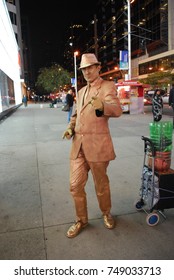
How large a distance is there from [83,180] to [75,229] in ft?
1.99

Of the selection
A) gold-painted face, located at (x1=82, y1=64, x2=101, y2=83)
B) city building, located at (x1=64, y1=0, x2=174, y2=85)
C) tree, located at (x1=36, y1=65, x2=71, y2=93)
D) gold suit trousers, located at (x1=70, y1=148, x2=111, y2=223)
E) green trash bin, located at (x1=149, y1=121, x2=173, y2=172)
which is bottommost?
gold suit trousers, located at (x1=70, y1=148, x2=111, y2=223)

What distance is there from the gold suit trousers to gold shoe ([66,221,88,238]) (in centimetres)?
6

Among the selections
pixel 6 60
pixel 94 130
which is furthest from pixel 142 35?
pixel 94 130

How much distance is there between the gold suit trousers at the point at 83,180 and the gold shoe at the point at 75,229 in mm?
59

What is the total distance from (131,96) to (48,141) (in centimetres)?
1101

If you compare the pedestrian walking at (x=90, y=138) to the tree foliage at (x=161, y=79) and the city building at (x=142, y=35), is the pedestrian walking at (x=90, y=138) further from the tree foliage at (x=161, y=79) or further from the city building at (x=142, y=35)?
the tree foliage at (x=161, y=79)

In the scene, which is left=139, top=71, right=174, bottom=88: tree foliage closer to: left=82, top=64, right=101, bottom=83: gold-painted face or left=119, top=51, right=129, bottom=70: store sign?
left=119, top=51, right=129, bottom=70: store sign

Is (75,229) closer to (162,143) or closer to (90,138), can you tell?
(90,138)

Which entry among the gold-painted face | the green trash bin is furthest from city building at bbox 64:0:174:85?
the gold-painted face

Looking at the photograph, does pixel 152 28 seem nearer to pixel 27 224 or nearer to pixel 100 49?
pixel 100 49

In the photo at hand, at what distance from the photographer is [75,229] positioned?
310cm

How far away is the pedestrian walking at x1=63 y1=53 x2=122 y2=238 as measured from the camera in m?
2.88

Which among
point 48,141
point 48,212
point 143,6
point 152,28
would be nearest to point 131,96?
point 48,141

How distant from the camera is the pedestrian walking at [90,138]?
288cm
